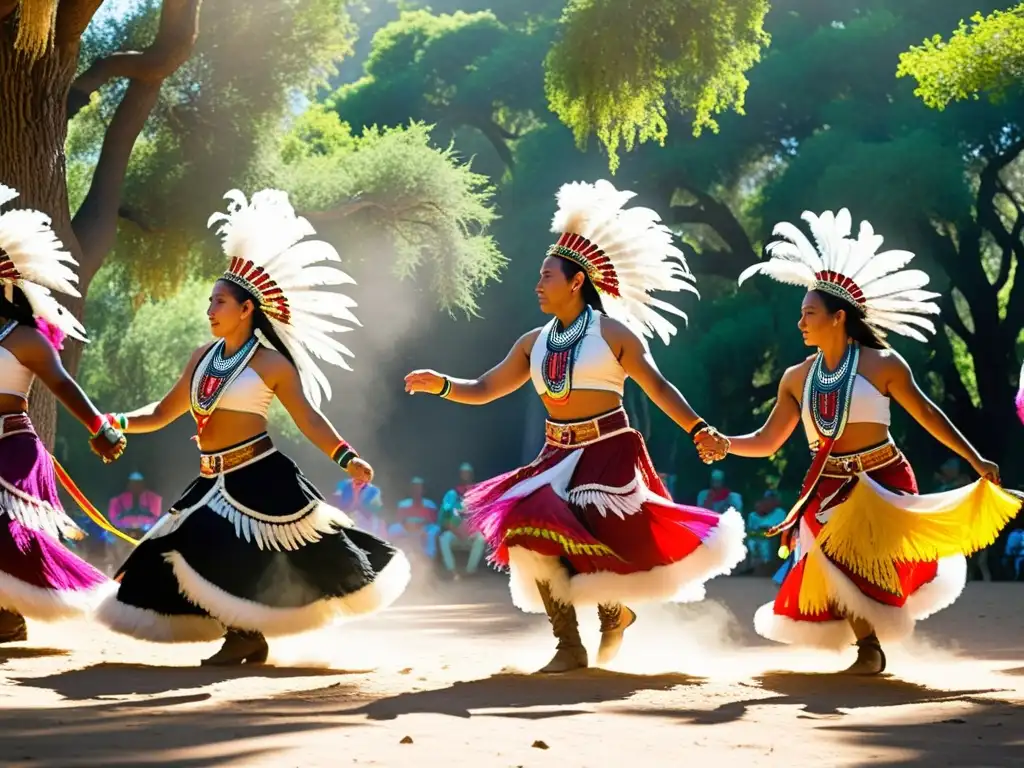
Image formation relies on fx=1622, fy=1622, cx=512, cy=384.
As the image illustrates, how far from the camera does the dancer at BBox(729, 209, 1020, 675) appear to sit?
7180 millimetres

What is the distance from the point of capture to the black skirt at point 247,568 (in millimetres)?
7062

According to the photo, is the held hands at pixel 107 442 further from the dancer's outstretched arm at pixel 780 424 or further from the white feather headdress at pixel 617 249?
the dancer's outstretched arm at pixel 780 424

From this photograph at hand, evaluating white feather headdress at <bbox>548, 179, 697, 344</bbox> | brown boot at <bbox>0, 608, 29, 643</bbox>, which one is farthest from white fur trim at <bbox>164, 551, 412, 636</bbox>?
white feather headdress at <bbox>548, 179, 697, 344</bbox>

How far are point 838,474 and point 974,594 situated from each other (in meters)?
7.91

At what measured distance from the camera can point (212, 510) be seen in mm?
7199

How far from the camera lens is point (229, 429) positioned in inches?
289

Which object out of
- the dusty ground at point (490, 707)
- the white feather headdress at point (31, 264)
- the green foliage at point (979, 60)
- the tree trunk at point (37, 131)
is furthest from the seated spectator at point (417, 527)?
the white feather headdress at point (31, 264)

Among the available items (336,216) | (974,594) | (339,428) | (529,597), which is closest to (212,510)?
(529,597)

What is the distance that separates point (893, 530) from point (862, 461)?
1.23 feet

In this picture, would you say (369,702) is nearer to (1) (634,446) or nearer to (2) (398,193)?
(1) (634,446)

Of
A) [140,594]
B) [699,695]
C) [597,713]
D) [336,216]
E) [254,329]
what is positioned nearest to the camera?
[597,713]

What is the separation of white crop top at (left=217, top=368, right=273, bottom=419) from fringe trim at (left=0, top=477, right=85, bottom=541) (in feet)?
3.05

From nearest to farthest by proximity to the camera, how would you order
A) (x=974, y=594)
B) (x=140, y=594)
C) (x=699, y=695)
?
(x=699, y=695)
(x=140, y=594)
(x=974, y=594)

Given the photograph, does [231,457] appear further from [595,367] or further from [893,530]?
[893,530]
